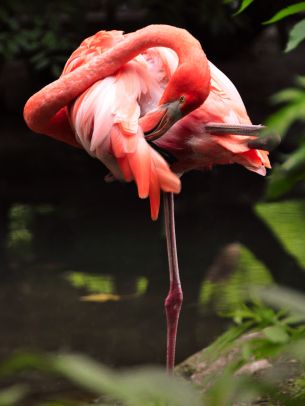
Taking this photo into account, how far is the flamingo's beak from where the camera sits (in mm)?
2664

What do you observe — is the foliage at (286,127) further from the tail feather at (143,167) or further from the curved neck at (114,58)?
the curved neck at (114,58)

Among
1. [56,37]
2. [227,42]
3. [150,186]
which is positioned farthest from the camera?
[227,42]

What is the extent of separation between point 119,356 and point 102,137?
52.4 inches

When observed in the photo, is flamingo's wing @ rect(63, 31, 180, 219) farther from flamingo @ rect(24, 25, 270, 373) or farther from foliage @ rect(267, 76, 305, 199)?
foliage @ rect(267, 76, 305, 199)

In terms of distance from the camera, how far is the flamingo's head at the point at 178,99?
2.64m

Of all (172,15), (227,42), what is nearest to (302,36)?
(172,15)

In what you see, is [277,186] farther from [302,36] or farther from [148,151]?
[148,151]

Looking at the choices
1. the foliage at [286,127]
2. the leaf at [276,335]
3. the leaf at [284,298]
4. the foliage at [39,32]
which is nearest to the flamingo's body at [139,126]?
the leaf at [276,335]

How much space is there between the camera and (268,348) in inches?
40.0

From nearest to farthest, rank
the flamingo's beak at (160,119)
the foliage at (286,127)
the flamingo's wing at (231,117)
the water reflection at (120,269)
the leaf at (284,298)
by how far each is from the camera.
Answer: the foliage at (286,127)
the leaf at (284,298)
the flamingo's beak at (160,119)
the flamingo's wing at (231,117)
the water reflection at (120,269)

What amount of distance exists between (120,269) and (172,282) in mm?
1692

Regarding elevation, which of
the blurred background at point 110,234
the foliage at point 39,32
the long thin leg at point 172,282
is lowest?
the blurred background at point 110,234

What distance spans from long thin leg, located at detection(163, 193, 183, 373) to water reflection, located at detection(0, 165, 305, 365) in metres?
0.26

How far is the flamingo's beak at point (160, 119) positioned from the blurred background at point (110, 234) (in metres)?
0.33
